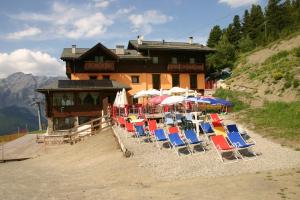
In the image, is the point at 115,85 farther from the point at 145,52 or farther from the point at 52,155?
the point at 52,155

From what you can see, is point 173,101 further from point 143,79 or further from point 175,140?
point 143,79

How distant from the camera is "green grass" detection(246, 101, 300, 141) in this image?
18.9 m

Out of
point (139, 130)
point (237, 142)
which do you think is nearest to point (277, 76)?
point (139, 130)

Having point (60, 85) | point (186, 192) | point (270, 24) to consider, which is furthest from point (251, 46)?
point (186, 192)

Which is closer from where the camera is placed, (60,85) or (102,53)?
(60,85)

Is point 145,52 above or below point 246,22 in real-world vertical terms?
below

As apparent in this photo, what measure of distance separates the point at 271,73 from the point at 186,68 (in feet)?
33.2

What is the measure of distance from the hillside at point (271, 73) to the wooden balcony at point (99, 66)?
46.7ft

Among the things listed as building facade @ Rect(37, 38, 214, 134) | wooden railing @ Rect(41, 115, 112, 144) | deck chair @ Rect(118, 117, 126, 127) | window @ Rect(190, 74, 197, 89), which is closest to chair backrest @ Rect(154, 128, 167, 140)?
deck chair @ Rect(118, 117, 126, 127)

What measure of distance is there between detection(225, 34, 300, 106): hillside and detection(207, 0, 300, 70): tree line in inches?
155

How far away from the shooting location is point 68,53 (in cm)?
4144

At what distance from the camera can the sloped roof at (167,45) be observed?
4219cm

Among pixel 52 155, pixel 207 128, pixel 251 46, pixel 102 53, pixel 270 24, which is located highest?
pixel 270 24

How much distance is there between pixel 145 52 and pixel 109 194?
33.3 meters
